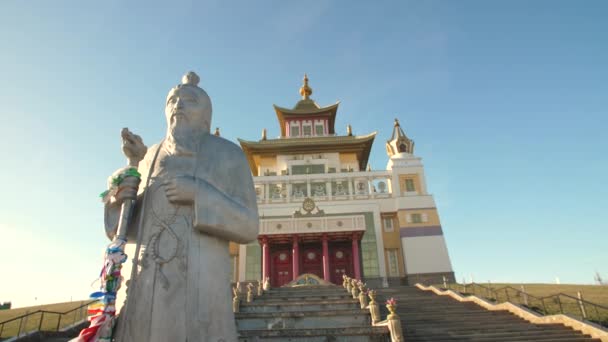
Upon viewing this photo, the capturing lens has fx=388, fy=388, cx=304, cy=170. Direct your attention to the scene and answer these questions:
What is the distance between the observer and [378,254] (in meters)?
31.3

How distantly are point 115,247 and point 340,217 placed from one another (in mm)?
26616

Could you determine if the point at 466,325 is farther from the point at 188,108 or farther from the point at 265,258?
the point at 265,258

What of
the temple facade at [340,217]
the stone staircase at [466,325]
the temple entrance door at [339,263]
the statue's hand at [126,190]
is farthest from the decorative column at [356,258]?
the statue's hand at [126,190]

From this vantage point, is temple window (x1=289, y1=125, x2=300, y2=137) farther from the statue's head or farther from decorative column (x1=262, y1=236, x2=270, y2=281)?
the statue's head

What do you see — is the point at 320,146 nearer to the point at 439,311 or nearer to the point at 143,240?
the point at 439,311

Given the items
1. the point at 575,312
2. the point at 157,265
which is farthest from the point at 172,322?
the point at 575,312

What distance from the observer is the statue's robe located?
2.96 metres

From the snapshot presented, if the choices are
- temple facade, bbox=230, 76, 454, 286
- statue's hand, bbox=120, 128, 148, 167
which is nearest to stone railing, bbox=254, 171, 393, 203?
temple facade, bbox=230, 76, 454, 286

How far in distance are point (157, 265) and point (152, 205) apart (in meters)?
0.55

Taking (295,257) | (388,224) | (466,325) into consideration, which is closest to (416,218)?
(388,224)

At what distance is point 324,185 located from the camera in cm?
3547

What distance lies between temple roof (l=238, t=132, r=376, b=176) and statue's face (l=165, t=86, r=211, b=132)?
3610 cm

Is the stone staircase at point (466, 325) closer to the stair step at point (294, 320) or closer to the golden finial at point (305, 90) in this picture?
the stair step at point (294, 320)

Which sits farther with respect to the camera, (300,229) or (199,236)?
(300,229)
